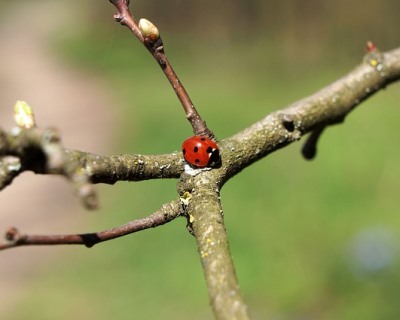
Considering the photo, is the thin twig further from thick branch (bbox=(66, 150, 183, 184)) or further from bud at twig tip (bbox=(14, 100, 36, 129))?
bud at twig tip (bbox=(14, 100, 36, 129))

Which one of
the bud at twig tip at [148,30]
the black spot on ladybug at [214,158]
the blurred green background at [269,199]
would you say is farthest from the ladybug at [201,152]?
the blurred green background at [269,199]

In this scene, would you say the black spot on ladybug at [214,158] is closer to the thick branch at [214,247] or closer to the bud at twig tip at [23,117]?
the thick branch at [214,247]

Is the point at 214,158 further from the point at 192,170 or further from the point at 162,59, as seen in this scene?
the point at 162,59

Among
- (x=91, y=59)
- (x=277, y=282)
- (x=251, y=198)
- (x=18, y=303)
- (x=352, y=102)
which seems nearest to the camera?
(x=352, y=102)

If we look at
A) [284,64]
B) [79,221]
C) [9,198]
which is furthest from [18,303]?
[284,64]

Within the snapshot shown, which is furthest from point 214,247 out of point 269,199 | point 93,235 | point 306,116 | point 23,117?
point 269,199

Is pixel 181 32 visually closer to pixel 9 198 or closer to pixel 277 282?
pixel 9 198
